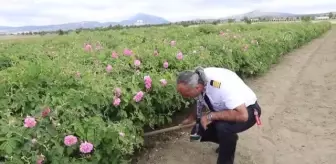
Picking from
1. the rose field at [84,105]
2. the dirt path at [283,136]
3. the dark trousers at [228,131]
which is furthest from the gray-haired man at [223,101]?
the dirt path at [283,136]

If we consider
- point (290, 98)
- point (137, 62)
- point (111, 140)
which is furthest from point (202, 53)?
point (111, 140)

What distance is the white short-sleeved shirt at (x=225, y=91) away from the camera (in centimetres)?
359

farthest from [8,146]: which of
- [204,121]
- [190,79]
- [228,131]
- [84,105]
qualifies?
[228,131]

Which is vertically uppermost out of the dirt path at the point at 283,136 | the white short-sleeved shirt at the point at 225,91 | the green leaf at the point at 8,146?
the white short-sleeved shirt at the point at 225,91

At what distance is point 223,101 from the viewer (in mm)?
3637

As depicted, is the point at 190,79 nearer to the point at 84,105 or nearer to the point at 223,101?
the point at 223,101

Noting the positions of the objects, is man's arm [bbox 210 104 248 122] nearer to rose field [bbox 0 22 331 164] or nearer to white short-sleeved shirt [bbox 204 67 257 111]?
white short-sleeved shirt [bbox 204 67 257 111]

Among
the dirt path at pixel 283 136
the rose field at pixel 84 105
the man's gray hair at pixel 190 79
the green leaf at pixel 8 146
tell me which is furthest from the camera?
the dirt path at pixel 283 136

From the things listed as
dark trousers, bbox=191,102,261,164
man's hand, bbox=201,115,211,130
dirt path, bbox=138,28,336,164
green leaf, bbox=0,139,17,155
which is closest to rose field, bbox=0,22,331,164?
green leaf, bbox=0,139,17,155

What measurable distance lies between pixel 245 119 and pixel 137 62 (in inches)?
56.1

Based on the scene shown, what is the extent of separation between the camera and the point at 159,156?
14.7ft

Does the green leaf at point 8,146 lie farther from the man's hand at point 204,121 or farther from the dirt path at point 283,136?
the dirt path at point 283,136

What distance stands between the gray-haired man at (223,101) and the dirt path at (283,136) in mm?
638

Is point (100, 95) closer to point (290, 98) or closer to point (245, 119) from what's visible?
point (245, 119)
